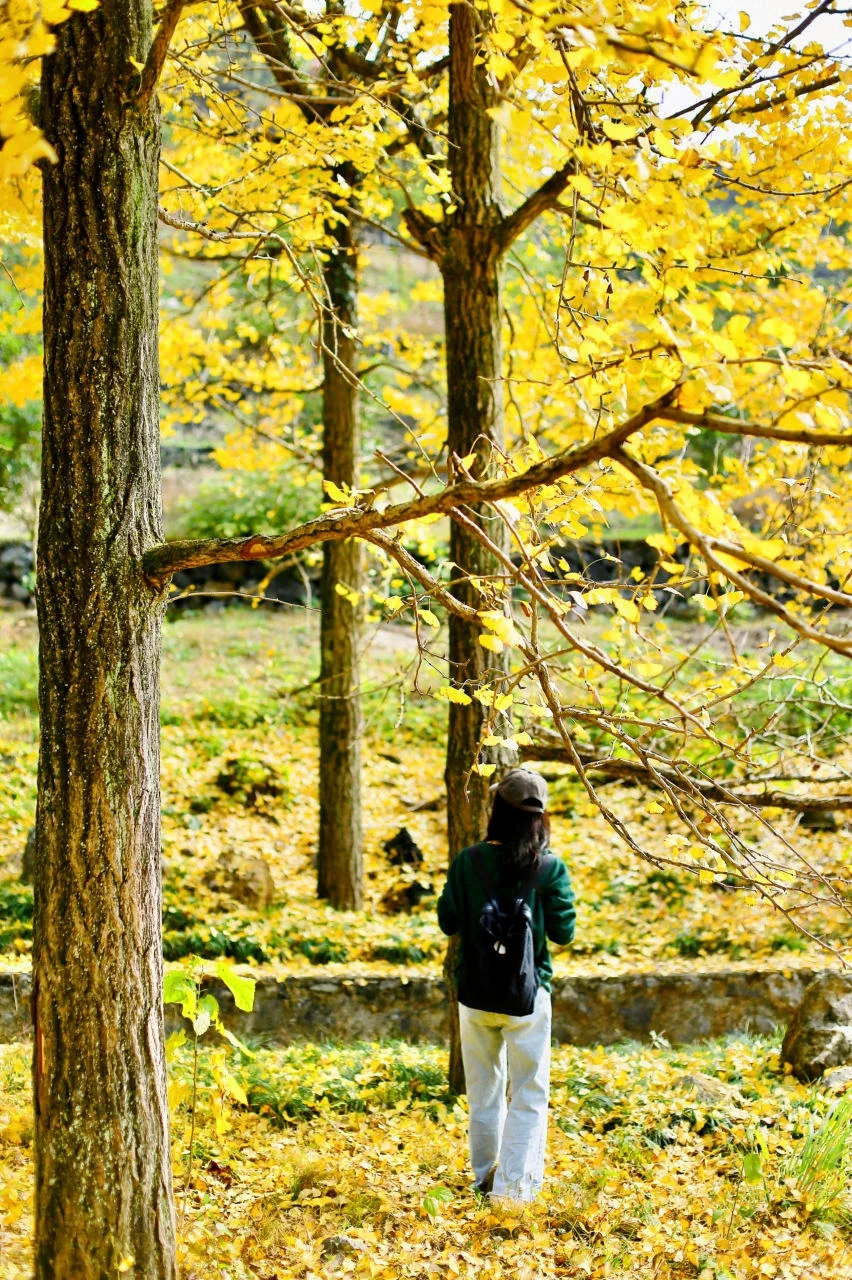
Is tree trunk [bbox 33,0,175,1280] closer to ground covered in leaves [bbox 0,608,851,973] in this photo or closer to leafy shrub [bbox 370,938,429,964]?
ground covered in leaves [bbox 0,608,851,973]

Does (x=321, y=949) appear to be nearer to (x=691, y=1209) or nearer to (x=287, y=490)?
(x=691, y=1209)

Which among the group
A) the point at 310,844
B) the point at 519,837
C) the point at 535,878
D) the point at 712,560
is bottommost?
the point at 310,844

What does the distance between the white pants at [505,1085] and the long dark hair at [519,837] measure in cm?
54

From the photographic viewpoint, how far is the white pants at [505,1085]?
418 cm

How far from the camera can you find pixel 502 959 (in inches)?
164

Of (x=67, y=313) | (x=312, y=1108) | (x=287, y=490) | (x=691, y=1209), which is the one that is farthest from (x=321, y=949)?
(x=287, y=490)

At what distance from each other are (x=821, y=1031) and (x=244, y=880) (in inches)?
186

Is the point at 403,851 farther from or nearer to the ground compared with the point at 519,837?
nearer to the ground

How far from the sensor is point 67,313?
3.10 meters

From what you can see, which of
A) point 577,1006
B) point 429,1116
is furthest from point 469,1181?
point 577,1006

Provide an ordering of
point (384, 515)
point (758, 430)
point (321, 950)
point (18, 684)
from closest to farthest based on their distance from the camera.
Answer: point (758, 430), point (384, 515), point (321, 950), point (18, 684)

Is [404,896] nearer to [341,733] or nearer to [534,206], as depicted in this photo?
[341,733]

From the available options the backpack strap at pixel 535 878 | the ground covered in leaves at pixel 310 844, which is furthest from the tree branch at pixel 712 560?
the ground covered in leaves at pixel 310 844

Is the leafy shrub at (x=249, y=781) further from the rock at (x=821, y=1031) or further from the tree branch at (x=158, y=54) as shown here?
the tree branch at (x=158, y=54)
